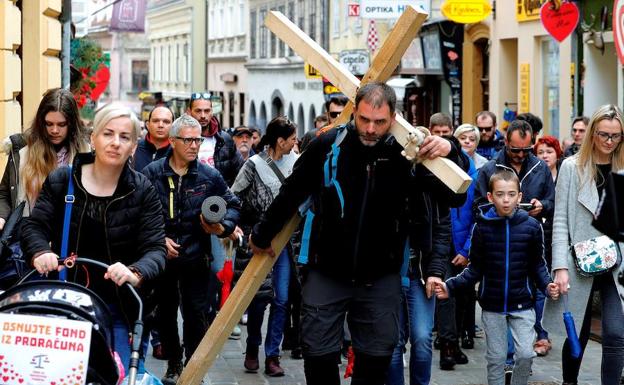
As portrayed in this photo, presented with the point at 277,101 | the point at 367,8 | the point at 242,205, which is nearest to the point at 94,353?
the point at 242,205

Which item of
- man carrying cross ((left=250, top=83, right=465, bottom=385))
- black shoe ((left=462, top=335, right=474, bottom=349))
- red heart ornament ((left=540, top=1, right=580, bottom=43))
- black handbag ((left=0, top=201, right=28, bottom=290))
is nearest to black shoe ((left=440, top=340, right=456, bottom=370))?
black shoe ((left=462, top=335, right=474, bottom=349))

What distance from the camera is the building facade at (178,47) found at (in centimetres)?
7169

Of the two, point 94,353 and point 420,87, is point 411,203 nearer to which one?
point 94,353

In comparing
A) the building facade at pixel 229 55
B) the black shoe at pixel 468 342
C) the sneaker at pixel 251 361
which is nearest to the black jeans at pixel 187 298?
the sneaker at pixel 251 361

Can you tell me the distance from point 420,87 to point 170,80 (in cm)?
4800

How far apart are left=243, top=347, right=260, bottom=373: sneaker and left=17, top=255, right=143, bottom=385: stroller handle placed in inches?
166

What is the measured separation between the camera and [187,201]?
9203mm

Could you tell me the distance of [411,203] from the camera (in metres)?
7.04

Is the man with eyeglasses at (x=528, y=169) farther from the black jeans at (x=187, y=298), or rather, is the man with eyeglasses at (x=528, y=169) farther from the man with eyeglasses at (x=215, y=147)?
the black jeans at (x=187, y=298)

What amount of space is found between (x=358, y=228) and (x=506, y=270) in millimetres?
2415

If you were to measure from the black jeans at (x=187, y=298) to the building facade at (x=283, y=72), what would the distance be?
34728 mm

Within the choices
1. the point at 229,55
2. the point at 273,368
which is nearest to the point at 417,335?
A: the point at 273,368

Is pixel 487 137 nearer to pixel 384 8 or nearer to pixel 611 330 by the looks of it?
pixel 611 330

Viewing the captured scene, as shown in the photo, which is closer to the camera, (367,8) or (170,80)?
(367,8)
